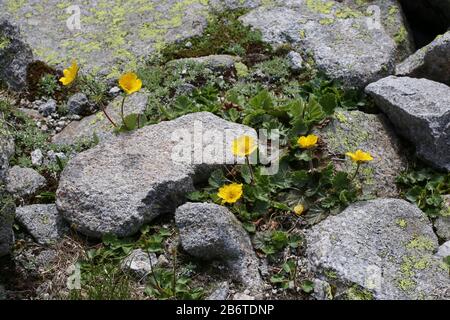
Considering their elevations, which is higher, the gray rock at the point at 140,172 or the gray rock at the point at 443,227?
the gray rock at the point at 140,172

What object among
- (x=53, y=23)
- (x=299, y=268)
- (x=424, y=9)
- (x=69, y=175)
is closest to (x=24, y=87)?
(x=53, y=23)

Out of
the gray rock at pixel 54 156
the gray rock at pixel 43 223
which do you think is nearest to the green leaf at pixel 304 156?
the gray rock at pixel 43 223

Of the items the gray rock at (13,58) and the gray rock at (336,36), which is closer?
the gray rock at (336,36)

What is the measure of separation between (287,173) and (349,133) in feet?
2.86

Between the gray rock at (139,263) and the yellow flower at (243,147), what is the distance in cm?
117

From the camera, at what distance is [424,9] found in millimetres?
8039

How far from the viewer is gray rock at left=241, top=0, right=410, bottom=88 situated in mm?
6840

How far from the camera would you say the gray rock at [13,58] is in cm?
709

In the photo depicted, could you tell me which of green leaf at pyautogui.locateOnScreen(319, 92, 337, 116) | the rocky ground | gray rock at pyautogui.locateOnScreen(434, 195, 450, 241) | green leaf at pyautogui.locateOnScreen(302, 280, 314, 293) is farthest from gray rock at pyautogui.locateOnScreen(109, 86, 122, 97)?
gray rock at pyautogui.locateOnScreen(434, 195, 450, 241)

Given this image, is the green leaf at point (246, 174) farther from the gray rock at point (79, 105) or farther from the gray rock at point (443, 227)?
the gray rock at point (79, 105)

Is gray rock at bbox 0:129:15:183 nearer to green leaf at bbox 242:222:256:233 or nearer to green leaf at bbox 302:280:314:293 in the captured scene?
green leaf at bbox 242:222:256:233

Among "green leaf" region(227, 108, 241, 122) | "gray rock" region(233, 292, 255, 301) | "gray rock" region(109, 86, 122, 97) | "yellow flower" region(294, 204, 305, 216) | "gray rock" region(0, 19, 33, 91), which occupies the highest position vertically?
"gray rock" region(0, 19, 33, 91)

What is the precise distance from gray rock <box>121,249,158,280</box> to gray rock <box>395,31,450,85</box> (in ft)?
11.5

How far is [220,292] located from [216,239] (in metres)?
0.44
